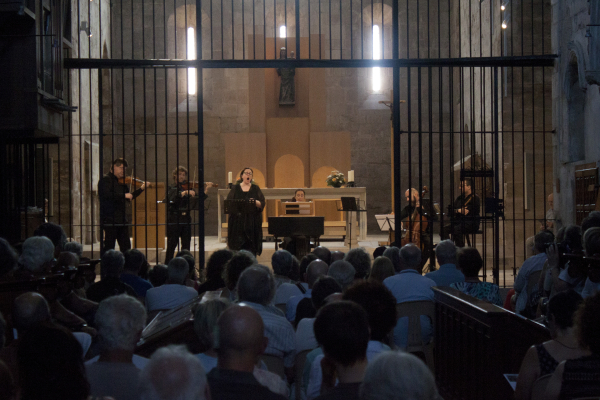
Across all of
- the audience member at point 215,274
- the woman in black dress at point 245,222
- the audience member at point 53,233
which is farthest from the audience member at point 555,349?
the woman in black dress at point 245,222

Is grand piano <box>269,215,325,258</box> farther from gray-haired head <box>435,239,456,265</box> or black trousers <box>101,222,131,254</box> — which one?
gray-haired head <box>435,239,456,265</box>

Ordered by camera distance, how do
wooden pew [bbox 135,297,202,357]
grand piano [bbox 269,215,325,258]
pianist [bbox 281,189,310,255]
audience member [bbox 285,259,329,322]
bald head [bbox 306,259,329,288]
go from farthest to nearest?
pianist [bbox 281,189,310,255]
grand piano [bbox 269,215,325,258]
bald head [bbox 306,259,329,288]
audience member [bbox 285,259,329,322]
wooden pew [bbox 135,297,202,357]

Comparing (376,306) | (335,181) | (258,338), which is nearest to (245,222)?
(335,181)

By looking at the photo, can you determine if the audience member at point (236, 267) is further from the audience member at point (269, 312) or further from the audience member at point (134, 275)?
the audience member at point (134, 275)

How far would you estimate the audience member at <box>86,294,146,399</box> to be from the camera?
2.20 meters

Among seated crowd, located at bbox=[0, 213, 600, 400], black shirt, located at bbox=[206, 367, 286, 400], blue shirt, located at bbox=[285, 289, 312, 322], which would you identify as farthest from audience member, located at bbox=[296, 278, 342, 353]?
black shirt, located at bbox=[206, 367, 286, 400]

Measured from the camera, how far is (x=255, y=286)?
3.04 meters

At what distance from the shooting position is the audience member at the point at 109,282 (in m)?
4.11

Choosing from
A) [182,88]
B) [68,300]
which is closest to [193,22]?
[182,88]

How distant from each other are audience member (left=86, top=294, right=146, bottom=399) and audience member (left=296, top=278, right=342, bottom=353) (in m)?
0.96

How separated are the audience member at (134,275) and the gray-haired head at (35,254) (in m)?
1.04

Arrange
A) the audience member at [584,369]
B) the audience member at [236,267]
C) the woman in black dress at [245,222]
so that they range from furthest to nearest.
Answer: the woman in black dress at [245,222]
the audience member at [236,267]
the audience member at [584,369]

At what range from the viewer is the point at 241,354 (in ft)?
6.70

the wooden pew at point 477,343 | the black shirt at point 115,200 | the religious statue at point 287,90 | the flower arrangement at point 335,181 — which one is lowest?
the wooden pew at point 477,343
